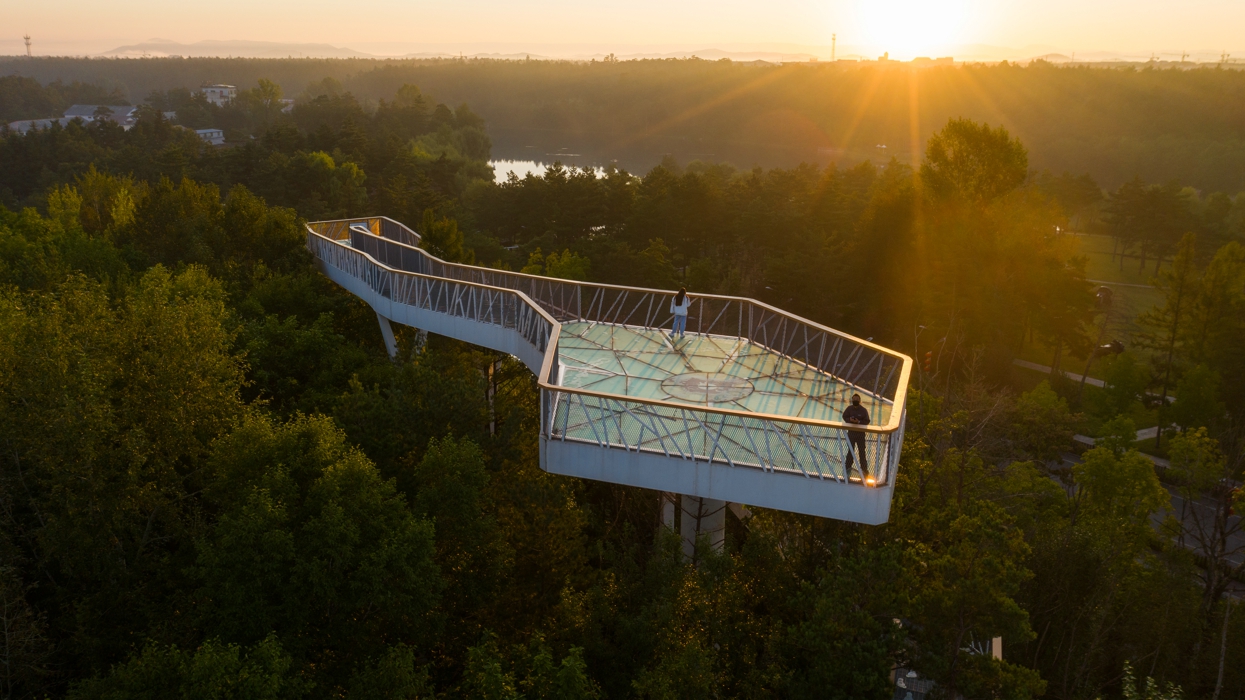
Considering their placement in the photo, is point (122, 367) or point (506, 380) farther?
point (506, 380)

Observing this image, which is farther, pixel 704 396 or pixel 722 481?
pixel 704 396

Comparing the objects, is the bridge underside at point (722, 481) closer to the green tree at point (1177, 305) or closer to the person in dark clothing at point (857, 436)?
the person in dark clothing at point (857, 436)

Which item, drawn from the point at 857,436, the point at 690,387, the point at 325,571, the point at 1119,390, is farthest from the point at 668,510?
the point at 1119,390

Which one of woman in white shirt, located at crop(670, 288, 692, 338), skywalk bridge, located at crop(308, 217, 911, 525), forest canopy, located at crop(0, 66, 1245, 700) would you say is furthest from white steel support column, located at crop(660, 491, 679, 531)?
woman in white shirt, located at crop(670, 288, 692, 338)

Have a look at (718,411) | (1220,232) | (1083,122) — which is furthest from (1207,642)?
(1083,122)

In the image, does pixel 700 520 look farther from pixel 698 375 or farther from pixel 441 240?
pixel 441 240

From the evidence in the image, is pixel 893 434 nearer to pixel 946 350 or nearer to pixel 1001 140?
pixel 946 350
